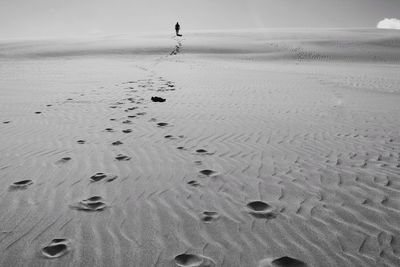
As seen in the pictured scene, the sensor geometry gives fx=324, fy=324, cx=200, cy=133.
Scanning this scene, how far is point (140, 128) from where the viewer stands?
7.55 metres

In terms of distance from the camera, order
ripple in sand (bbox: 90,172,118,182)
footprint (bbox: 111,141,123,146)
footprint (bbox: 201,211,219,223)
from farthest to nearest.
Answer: footprint (bbox: 111,141,123,146)
ripple in sand (bbox: 90,172,118,182)
footprint (bbox: 201,211,219,223)

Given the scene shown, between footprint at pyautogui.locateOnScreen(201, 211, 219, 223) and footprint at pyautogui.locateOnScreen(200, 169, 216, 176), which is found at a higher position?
footprint at pyautogui.locateOnScreen(200, 169, 216, 176)

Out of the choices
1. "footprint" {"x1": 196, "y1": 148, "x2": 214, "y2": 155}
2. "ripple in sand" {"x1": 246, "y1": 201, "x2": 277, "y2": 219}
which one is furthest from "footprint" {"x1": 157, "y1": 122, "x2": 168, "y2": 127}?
"ripple in sand" {"x1": 246, "y1": 201, "x2": 277, "y2": 219}

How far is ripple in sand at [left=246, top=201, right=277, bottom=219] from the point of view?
379 centimetres

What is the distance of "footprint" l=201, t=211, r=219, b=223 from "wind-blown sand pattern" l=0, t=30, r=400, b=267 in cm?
1

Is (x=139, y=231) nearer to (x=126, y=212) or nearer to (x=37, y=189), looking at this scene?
(x=126, y=212)

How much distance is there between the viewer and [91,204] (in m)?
4.04

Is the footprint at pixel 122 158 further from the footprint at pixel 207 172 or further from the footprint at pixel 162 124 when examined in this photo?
the footprint at pixel 162 124

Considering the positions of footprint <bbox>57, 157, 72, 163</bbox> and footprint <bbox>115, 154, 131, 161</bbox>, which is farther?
footprint <bbox>115, 154, 131, 161</bbox>

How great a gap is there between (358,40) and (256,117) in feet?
131

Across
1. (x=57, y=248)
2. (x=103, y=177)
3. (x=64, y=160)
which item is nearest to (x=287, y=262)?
(x=57, y=248)

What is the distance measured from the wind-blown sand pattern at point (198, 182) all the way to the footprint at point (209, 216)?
0.04 feet

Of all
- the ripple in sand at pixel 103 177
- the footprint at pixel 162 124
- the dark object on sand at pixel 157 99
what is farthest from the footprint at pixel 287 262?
the dark object on sand at pixel 157 99

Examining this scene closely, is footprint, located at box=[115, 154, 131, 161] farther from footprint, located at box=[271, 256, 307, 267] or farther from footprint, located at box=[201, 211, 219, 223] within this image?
footprint, located at box=[271, 256, 307, 267]
